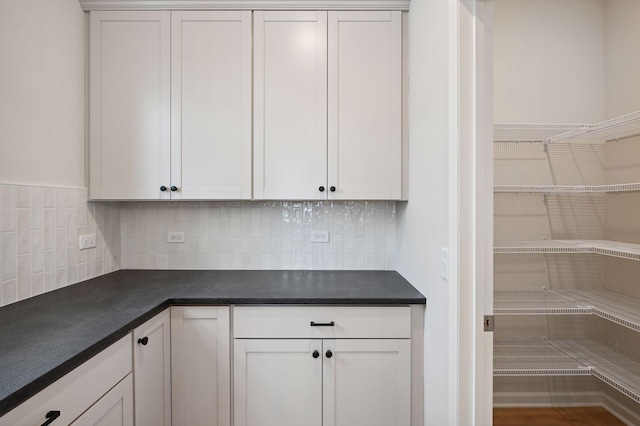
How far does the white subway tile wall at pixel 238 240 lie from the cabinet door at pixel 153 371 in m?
0.69

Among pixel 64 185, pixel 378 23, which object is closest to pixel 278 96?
pixel 378 23

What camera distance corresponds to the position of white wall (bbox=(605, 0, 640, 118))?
202 cm

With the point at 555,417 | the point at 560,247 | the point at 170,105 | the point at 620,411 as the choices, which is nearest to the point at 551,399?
the point at 555,417

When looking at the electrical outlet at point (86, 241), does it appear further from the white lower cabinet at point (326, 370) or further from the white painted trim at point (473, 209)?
the white painted trim at point (473, 209)

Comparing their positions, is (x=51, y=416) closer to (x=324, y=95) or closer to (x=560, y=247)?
(x=324, y=95)

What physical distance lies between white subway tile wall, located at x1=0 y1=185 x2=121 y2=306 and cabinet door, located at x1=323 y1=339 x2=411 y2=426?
1387mm

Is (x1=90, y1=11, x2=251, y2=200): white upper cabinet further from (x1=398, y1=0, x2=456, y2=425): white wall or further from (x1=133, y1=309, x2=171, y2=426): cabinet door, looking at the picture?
(x1=398, y1=0, x2=456, y2=425): white wall

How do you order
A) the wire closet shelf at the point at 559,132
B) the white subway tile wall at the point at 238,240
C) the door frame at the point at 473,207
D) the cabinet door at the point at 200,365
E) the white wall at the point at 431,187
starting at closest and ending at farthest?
1. the door frame at the point at 473,207
2. the white wall at the point at 431,187
3. the cabinet door at the point at 200,365
4. the wire closet shelf at the point at 559,132
5. the white subway tile wall at the point at 238,240

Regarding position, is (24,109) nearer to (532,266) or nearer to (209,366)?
(209,366)

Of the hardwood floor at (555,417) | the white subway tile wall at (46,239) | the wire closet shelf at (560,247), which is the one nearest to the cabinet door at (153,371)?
the white subway tile wall at (46,239)

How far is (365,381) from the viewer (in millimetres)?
1514

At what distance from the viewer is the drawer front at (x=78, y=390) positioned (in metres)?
0.78

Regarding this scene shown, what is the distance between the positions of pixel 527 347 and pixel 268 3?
2667 mm

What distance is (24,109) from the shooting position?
144 cm
